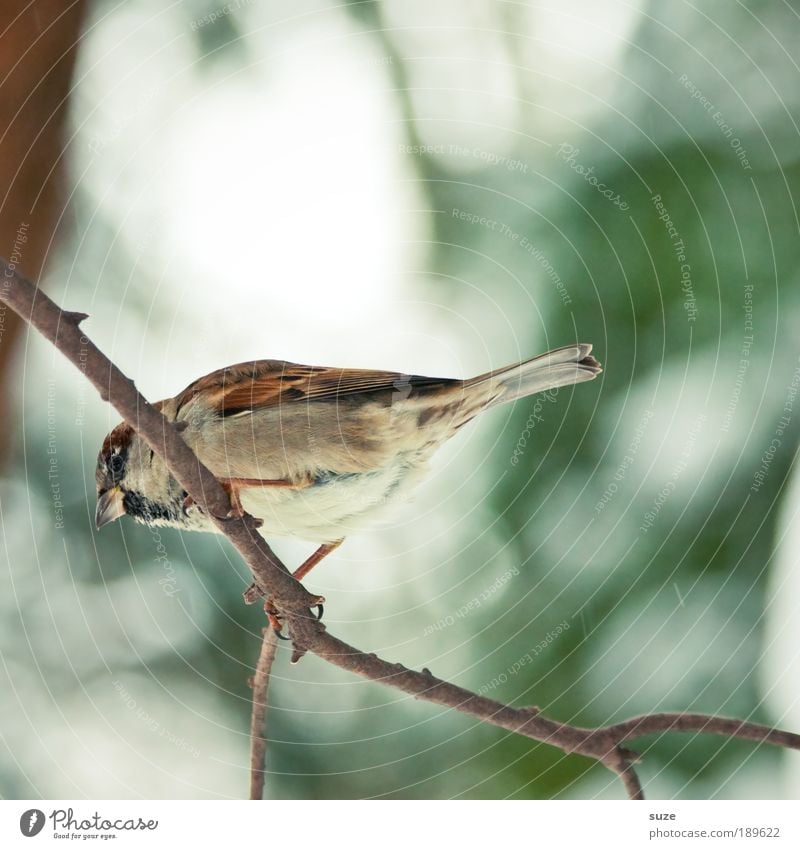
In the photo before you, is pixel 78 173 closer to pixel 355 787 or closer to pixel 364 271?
pixel 364 271

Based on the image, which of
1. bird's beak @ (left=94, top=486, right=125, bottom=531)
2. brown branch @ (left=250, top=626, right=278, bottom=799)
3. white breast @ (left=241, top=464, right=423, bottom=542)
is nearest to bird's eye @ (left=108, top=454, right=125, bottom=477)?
bird's beak @ (left=94, top=486, right=125, bottom=531)

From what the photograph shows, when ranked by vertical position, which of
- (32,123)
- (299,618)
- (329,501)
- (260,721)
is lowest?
(260,721)

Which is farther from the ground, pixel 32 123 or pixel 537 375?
pixel 32 123

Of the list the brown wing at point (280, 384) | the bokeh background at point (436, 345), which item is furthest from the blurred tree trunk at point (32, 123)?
the brown wing at point (280, 384)

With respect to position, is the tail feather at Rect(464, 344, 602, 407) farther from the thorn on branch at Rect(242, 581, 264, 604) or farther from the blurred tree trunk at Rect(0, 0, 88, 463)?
the blurred tree trunk at Rect(0, 0, 88, 463)

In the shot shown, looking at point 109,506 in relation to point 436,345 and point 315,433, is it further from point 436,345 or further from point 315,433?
point 436,345

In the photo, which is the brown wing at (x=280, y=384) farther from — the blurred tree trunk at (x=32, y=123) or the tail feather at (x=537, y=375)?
the blurred tree trunk at (x=32, y=123)

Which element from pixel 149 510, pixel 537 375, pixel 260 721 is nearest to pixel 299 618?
pixel 260 721
